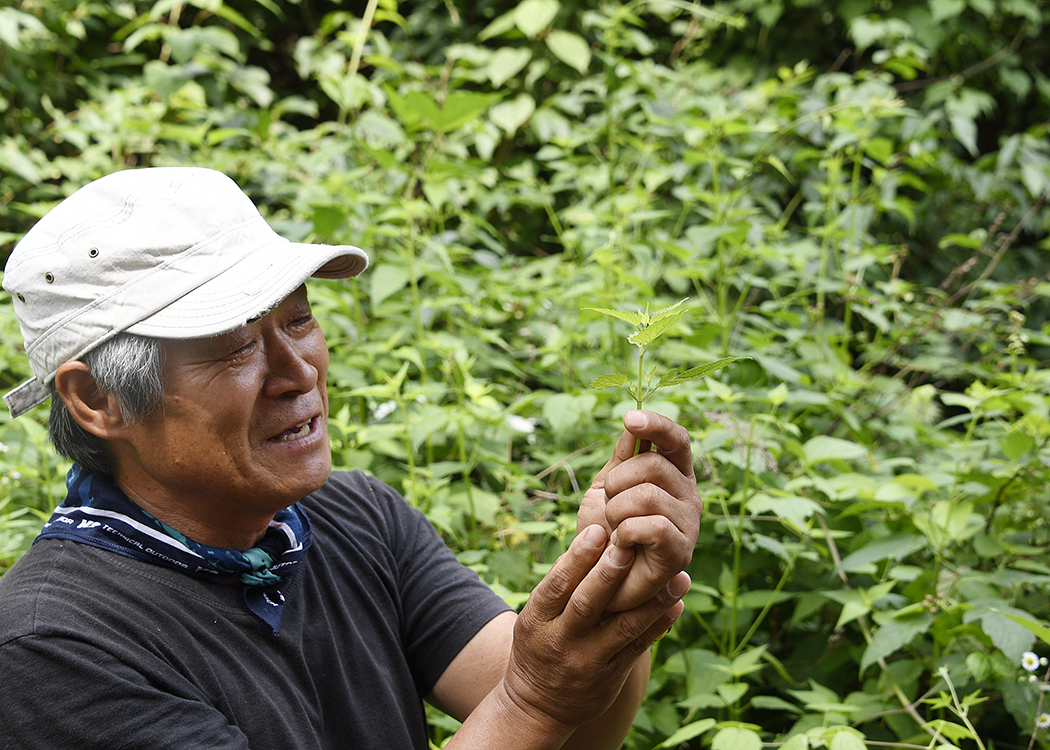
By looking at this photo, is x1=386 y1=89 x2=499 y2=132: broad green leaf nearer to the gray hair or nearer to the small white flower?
the gray hair

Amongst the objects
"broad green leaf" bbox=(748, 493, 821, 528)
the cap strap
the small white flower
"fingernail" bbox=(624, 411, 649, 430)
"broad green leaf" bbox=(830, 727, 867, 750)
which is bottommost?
the small white flower

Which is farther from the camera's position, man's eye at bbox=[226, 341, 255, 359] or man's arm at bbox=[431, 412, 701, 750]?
man's eye at bbox=[226, 341, 255, 359]

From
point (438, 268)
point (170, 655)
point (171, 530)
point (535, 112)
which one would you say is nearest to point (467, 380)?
point (438, 268)

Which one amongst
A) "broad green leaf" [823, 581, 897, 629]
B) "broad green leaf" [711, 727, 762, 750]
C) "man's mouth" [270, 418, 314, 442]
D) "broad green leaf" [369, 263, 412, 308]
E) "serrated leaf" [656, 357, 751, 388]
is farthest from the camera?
"broad green leaf" [369, 263, 412, 308]

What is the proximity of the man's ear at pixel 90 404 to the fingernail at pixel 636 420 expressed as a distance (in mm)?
749

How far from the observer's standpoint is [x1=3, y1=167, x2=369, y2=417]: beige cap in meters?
1.19

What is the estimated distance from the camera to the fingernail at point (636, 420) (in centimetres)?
101

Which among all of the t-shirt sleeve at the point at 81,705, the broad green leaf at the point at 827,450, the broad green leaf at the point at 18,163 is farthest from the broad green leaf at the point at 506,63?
the t-shirt sleeve at the point at 81,705

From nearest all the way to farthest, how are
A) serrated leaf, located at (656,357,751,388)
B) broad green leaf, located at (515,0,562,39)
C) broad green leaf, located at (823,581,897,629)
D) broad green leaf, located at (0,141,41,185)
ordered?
serrated leaf, located at (656,357,751,388) < broad green leaf, located at (823,581,897,629) < broad green leaf, located at (0,141,41,185) < broad green leaf, located at (515,0,562,39)

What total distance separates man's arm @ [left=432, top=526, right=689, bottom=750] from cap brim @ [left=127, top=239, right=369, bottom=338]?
0.57 meters

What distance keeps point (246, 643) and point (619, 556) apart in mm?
593

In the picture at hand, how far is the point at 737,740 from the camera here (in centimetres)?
145

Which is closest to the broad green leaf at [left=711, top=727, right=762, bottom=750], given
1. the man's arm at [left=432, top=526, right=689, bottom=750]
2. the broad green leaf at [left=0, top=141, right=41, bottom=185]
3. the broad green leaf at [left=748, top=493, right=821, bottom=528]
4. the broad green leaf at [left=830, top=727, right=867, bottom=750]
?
the broad green leaf at [left=830, top=727, right=867, bottom=750]

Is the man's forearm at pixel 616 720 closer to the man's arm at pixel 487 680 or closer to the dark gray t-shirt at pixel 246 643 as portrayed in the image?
the man's arm at pixel 487 680
